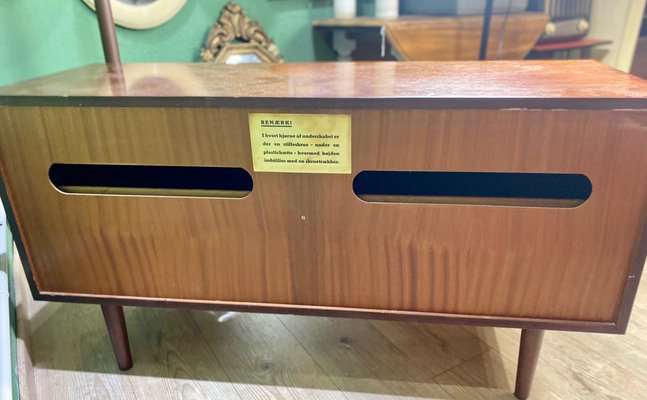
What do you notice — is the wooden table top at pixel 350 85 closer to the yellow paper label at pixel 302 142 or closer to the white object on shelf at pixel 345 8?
the yellow paper label at pixel 302 142

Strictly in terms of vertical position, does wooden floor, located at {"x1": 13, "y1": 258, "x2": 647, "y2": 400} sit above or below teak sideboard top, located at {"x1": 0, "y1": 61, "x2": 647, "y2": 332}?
below

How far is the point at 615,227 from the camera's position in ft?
1.96

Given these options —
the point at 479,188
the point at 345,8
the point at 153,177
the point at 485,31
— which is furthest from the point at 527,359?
the point at 345,8

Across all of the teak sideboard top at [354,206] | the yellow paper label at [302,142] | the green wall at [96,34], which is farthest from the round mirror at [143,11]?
the yellow paper label at [302,142]

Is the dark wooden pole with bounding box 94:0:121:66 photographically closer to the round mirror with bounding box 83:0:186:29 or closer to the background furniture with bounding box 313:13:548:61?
the round mirror with bounding box 83:0:186:29

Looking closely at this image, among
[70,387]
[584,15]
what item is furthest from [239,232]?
[584,15]

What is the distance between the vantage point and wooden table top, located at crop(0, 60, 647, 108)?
1.89 ft

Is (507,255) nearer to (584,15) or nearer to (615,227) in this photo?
(615,227)

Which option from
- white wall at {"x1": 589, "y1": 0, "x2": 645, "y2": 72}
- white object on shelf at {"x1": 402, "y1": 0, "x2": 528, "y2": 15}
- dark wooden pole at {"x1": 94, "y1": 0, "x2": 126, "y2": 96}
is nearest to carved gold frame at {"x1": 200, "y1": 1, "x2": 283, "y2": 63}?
dark wooden pole at {"x1": 94, "y1": 0, "x2": 126, "y2": 96}

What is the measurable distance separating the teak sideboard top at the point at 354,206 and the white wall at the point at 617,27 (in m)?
1.40

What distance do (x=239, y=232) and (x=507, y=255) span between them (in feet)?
1.18

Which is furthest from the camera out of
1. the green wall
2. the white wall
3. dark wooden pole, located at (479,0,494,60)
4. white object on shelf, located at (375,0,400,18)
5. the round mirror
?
the white wall

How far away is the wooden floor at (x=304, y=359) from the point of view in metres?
0.81

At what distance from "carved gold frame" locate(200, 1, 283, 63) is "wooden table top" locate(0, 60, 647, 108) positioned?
535 mm
